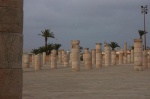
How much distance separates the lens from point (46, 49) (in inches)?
3127
